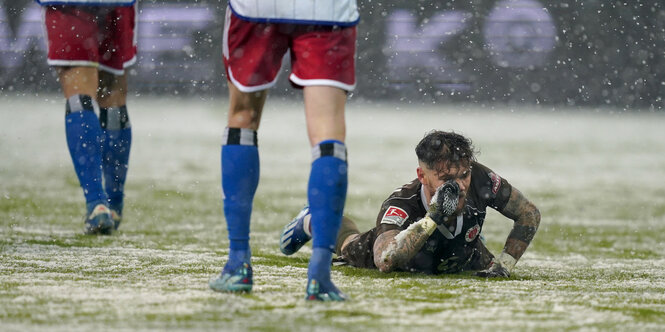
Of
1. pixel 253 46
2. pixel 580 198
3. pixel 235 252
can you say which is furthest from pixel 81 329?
pixel 580 198

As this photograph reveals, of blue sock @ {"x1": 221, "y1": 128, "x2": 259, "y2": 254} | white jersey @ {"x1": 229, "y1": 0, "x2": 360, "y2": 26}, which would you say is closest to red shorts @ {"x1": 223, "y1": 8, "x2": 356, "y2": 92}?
white jersey @ {"x1": 229, "y1": 0, "x2": 360, "y2": 26}

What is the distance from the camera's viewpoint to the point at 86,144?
12.2ft

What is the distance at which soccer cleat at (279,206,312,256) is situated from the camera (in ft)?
10.5

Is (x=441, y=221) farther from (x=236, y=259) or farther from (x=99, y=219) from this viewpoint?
(x=99, y=219)

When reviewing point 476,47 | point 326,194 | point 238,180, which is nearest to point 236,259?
point 238,180

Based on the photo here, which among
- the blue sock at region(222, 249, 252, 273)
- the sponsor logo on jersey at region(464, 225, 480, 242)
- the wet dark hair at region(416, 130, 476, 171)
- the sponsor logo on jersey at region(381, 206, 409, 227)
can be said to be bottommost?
the blue sock at region(222, 249, 252, 273)

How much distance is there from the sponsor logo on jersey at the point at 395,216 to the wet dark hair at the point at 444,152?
0.23m

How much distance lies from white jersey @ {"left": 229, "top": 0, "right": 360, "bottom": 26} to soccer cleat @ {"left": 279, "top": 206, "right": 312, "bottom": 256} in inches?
36.3

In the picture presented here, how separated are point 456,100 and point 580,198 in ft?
28.3

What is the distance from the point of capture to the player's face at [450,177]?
2990 millimetres

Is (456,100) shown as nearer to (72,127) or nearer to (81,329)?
(72,127)

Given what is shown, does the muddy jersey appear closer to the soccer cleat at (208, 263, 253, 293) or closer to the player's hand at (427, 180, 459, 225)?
the player's hand at (427, 180, 459, 225)

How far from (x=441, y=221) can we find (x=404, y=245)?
14 cm

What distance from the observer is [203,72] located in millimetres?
13906
